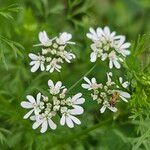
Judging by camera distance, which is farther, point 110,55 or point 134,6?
point 134,6

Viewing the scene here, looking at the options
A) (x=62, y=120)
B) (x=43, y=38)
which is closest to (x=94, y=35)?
(x=43, y=38)

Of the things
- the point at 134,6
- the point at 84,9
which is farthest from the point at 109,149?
the point at 134,6

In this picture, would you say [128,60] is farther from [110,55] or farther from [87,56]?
[87,56]

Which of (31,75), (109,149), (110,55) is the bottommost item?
(109,149)

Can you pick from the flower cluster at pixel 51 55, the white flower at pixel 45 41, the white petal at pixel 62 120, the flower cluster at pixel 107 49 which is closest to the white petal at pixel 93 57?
the flower cluster at pixel 107 49

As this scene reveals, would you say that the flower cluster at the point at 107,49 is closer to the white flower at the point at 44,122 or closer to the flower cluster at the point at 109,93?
the flower cluster at the point at 109,93

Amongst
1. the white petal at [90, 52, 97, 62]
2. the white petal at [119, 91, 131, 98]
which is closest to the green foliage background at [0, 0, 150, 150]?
the white petal at [119, 91, 131, 98]

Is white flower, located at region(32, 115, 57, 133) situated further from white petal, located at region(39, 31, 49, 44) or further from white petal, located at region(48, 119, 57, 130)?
white petal, located at region(39, 31, 49, 44)
